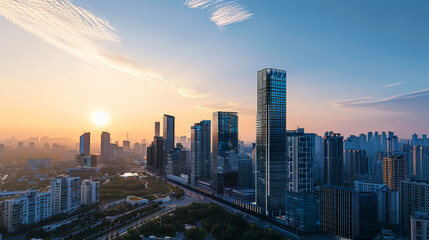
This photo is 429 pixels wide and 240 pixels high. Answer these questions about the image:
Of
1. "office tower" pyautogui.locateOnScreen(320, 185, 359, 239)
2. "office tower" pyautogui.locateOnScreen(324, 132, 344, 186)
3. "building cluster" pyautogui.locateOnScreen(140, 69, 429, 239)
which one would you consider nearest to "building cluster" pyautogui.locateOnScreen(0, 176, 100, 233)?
"building cluster" pyautogui.locateOnScreen(140, 69, 429, 239)

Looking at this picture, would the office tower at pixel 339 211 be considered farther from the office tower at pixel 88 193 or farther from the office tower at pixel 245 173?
the office tower at pixel 88 193

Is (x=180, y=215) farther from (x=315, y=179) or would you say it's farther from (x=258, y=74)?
(x=315, y=179)

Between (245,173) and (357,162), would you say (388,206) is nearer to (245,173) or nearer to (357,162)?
(245,173)

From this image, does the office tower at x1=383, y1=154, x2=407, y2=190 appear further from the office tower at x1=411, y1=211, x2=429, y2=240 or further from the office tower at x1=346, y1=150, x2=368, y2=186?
the office tower at x1=411, y1=211, x2=429, y2=240

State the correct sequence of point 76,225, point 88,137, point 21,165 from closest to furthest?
point 76,225 → point 21,165 → point 88,137

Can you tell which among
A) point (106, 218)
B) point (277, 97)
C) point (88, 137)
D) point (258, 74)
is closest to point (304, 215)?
point (277, 97)

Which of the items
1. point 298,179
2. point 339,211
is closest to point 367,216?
point 339,211

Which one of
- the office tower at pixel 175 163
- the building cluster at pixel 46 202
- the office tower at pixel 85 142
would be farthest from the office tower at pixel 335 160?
the office tower at pixel 85 142
